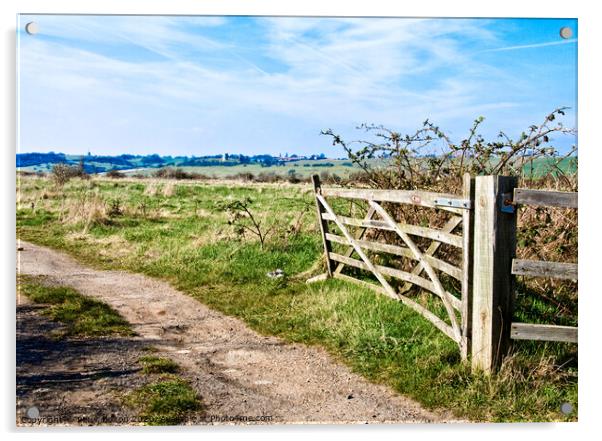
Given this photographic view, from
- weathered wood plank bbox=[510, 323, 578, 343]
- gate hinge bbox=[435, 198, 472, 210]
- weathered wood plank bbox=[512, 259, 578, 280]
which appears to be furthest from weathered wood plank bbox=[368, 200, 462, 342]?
weathered wood plank bbox=[512, 259, 578, 280]

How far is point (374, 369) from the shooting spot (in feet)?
18.8

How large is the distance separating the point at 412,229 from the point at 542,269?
6.93 ft

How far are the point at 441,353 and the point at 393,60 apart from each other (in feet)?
10.2

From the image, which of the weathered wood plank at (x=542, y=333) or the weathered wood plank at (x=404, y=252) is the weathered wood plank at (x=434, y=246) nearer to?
the weathered wood plank at (x=404, y=252)

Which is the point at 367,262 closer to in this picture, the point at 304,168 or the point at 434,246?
the point at 434,246

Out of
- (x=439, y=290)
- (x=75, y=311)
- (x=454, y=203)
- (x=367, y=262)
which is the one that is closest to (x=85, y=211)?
(x=75, y=311)

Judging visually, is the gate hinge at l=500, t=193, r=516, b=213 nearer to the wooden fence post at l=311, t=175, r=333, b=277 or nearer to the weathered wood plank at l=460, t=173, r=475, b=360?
the weathered wood plank at l=460, t=173, r=475, b=360

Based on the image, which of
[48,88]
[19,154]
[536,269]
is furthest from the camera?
[48,88]

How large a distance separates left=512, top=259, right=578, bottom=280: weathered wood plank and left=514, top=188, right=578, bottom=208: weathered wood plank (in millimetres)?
501

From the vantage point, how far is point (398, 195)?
7.14m

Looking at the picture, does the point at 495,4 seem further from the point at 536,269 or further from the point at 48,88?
the point at 48,88

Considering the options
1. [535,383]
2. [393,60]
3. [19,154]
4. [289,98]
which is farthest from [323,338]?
[19,154]

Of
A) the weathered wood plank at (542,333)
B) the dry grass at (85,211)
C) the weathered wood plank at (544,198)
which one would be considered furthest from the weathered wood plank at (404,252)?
the dry grass at (85,211)

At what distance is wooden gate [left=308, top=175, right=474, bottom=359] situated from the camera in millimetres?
5449
